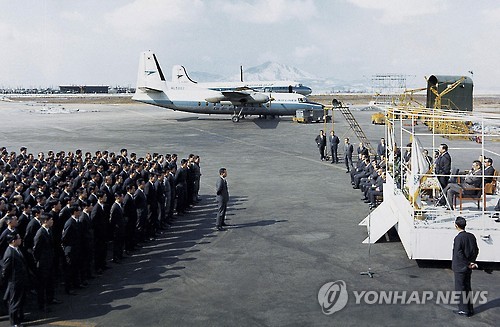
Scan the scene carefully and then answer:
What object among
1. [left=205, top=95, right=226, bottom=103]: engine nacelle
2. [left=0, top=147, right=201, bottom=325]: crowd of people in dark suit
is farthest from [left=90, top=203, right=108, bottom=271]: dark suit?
[left=205, top=95, right=226, bottom=103]: engine nacelle

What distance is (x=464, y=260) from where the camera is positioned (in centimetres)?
785

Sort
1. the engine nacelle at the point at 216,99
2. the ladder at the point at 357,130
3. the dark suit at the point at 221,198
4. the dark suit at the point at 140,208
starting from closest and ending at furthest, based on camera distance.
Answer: the dark suit at the point at 140,208, the dark suit at the point at 221,198, the ladder at the point at 357,130, the engine nacelle at the point at 216,99

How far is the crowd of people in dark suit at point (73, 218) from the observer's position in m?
8.31

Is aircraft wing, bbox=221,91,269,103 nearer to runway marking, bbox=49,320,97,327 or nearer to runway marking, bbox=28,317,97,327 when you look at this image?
runway marking, bbox=28,317,97,327

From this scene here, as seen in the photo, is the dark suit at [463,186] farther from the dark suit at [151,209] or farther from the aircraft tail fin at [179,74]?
the aircraft tail fin at [179,74]

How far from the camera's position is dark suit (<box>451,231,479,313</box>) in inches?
307

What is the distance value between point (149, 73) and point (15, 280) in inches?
1708

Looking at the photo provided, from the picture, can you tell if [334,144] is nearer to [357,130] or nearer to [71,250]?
[357,130]

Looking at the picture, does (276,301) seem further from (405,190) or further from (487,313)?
(405,190)

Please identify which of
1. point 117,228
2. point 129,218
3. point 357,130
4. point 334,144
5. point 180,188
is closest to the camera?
point 117,228

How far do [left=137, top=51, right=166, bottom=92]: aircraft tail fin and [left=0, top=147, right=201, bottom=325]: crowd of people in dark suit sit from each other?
108 ft

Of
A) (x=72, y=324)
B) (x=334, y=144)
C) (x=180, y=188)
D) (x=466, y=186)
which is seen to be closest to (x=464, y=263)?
(x=466, y=186)

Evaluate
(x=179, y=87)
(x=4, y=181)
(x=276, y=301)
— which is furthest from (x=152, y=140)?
(x=276, y=301)

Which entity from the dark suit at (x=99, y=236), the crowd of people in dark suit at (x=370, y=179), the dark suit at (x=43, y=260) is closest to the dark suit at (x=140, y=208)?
the dark suit at (x=99, y=236)
